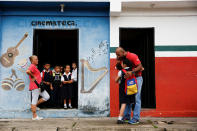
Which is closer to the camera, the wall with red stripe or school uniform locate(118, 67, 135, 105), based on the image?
school uniform locate(118, 67, 135, 105)

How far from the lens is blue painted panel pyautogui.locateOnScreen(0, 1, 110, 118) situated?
22.6 ft

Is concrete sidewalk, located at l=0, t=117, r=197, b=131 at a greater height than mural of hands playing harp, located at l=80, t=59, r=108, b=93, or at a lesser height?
lesser

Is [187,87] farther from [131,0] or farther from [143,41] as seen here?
[131,0]

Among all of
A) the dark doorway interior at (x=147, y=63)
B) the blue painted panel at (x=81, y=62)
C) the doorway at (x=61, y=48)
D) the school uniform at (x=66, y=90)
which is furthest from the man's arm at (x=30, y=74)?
the dark doorway interior at (x=147, y=63)

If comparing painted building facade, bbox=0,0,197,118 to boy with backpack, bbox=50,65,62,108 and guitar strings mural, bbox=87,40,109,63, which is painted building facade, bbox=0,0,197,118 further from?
boy with backpack, bbox=50,65,62,108

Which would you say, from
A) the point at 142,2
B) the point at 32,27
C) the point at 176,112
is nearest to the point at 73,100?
the point at 32,27

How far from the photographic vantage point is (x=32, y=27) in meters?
7.17

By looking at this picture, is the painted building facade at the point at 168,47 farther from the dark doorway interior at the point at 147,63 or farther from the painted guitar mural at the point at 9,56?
the painted guitar mural at the point at 9,56

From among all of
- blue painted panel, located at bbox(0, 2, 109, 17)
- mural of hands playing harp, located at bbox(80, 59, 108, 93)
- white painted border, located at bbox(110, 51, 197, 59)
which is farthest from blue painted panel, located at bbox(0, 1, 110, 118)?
white painted border, located at bbox(110, 51, 197, 59)

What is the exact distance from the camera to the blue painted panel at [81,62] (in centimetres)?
689

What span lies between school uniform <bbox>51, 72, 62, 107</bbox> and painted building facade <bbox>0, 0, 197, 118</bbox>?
4.48 feet

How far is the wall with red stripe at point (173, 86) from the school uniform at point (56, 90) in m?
2.21

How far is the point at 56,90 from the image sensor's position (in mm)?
8297

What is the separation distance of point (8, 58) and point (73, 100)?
9.47 feet
